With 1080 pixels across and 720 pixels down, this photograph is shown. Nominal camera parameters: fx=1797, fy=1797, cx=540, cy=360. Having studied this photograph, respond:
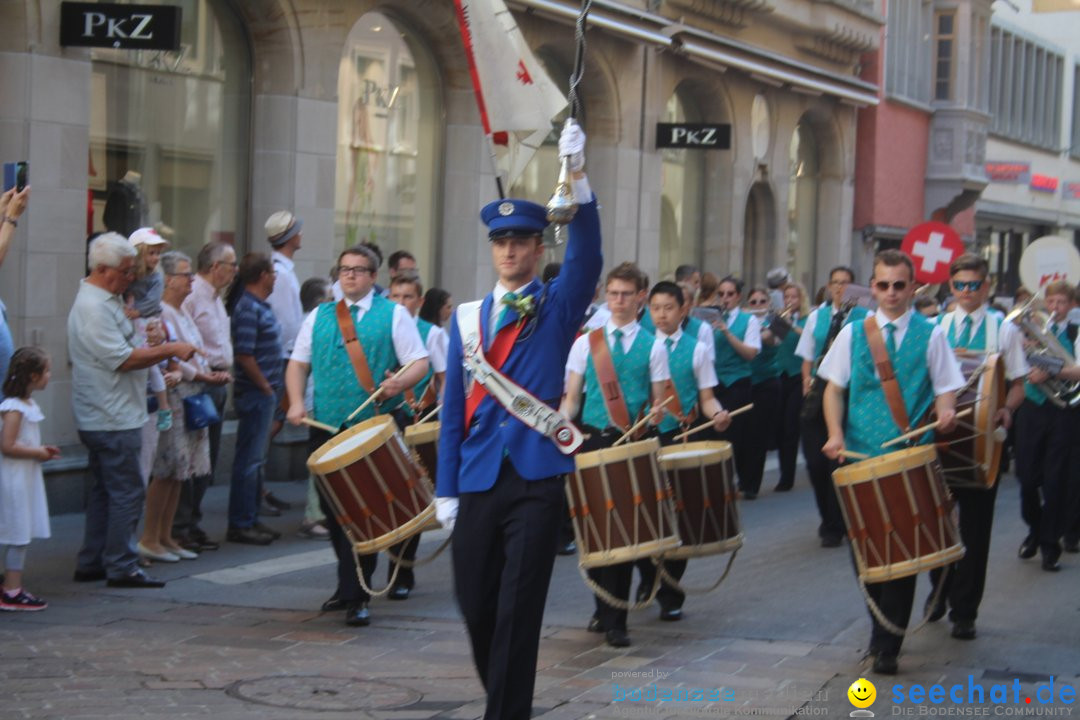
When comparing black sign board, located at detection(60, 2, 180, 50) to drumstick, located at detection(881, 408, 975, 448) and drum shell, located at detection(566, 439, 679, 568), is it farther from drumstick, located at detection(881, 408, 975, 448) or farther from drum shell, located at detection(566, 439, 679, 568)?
drumstick, located at detection(881, 408, 975, 448)

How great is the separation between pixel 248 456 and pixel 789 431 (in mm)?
6014

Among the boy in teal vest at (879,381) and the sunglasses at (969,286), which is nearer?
the boy in teal vest at (879,381)

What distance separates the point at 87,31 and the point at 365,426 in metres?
5.19

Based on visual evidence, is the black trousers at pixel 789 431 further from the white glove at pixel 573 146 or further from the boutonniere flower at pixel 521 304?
the white glove at pixel 573 146

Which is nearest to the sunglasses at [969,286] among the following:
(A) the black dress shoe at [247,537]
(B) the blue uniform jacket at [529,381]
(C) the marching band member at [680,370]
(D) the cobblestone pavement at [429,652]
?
(C) the marching band member at [680,370]

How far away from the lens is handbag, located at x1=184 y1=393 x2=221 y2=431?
10664 millimetres

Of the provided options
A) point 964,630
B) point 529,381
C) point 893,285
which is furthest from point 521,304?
point 964,630

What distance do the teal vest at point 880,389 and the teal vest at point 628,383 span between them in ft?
4.60

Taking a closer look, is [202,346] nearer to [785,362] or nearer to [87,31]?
[87,31]

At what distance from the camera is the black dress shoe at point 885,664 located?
7945 mm

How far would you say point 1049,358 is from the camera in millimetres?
11305

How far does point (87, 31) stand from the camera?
40.8 feet

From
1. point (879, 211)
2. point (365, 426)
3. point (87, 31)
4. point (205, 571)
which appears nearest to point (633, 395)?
point (365, 426)

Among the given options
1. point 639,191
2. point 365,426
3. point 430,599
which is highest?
point 639,191
